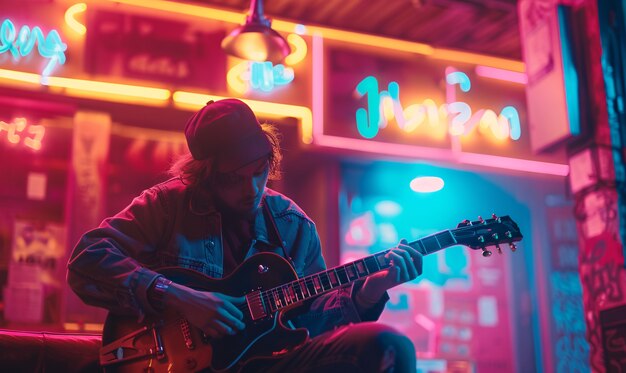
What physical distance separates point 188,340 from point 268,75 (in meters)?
4.62

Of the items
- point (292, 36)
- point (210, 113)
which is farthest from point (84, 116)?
point (210, 113)

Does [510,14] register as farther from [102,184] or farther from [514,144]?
[102,184]

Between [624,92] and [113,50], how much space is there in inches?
165

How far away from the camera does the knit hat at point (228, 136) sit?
268cm

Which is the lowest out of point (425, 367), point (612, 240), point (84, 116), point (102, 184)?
point (425, 367)

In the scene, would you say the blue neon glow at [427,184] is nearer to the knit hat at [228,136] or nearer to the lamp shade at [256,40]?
the lamp shade at [256,40]

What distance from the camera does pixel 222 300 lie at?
2.39 metres

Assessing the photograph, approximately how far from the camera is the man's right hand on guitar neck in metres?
2.34

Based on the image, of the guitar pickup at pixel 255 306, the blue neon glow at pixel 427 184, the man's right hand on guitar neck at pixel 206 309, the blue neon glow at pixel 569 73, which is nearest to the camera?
the man's right hand on guitar neck at pixel 206 309

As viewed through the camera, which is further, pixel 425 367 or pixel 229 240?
pixel 425 367

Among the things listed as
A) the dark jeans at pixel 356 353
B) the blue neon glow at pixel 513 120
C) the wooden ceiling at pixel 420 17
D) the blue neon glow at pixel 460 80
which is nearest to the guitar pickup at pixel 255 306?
the dark jeans at pixel 356 353

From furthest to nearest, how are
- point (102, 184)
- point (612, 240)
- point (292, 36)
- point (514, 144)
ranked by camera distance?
point (514, 144), point (292, 36), point (102, 184), point (612, 240)

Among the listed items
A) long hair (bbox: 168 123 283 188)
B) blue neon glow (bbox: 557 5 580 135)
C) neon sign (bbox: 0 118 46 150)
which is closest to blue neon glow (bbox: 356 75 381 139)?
blue neon glow (bbox: 557 5 580 135)

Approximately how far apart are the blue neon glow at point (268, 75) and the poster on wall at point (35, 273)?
2.20m
